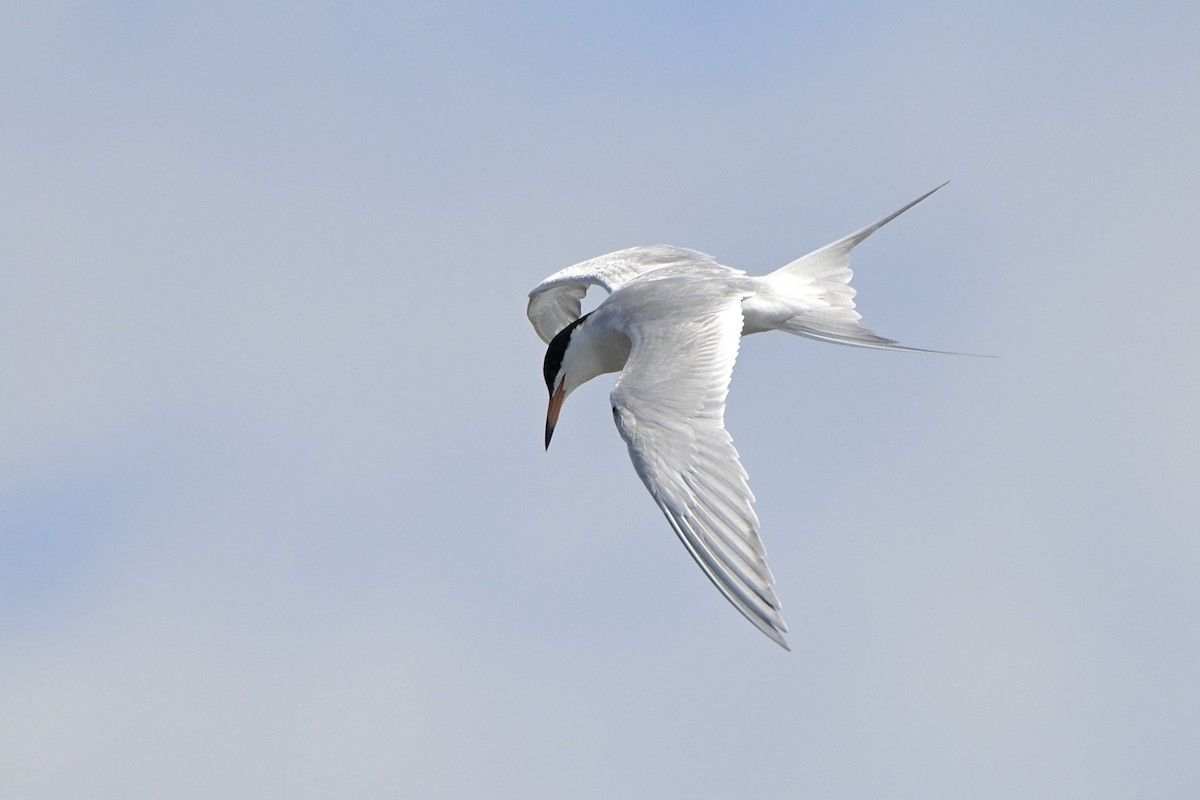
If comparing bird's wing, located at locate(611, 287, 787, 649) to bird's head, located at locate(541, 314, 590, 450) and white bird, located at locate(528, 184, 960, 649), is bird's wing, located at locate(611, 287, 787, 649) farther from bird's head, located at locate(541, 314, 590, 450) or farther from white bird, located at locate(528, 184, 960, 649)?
bird's head, located at locate(541, 314, 590, 450)

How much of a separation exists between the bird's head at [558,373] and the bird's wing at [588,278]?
0.66m

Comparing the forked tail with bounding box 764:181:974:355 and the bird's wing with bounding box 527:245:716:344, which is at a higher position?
the bird's wing with bounding box 527:245:716:344

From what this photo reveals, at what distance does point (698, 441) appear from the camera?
598 cm

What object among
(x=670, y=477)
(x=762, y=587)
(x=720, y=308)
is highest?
(x=720, y=308)

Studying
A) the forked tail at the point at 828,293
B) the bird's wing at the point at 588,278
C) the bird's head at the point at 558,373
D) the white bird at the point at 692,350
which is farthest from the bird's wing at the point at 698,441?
the bird's wing at the point at 588,278

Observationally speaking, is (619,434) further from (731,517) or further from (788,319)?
(788,319)

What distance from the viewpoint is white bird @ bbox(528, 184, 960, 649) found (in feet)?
17.8

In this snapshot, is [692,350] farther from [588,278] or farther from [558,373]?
[588,278]

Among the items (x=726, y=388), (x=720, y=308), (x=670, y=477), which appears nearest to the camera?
(x=670, y=477)

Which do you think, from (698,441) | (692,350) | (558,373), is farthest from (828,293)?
(698,441)

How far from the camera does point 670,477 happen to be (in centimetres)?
579

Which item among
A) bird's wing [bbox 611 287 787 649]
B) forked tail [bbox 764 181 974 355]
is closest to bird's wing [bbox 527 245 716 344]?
forked tail [bbox 764 181 974 355]

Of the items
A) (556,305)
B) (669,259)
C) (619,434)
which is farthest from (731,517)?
(556,305)

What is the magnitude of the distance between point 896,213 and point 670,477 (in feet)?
9.77
